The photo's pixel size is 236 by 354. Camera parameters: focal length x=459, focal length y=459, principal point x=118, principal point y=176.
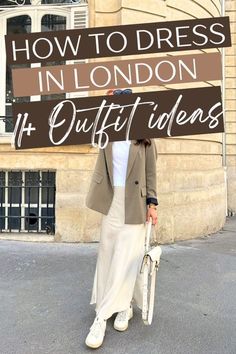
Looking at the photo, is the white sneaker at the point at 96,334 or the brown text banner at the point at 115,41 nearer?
the white sneaker at the point at 96,334

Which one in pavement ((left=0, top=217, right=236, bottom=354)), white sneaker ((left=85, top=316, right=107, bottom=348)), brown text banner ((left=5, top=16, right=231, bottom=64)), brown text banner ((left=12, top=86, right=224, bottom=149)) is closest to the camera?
white sneaker ((left=85, top=316, right=107, bottom=348))

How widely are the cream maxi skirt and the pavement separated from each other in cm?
29

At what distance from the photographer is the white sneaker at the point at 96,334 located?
3463 mm

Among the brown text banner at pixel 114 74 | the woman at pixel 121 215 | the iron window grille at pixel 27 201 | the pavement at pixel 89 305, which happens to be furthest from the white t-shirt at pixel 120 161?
the iron window grille at pixel 27 201

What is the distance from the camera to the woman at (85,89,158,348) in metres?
3.67

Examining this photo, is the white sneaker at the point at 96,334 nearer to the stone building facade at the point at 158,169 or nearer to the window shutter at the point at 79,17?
the stone building facade at the point at 158,169

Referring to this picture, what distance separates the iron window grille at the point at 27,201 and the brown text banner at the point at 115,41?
2.92 metres

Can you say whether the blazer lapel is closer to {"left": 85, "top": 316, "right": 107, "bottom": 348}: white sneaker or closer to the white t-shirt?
the white t-shirt

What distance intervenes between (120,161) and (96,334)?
136cm

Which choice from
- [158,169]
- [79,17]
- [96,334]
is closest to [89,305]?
[96,334]

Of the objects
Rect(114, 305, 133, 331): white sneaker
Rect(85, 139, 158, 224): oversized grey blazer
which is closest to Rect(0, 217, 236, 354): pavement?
Rect(114, 305, 133, 331): white sneaker

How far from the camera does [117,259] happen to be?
12.1 ft

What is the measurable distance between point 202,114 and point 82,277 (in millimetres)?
2297

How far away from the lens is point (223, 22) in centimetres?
469
